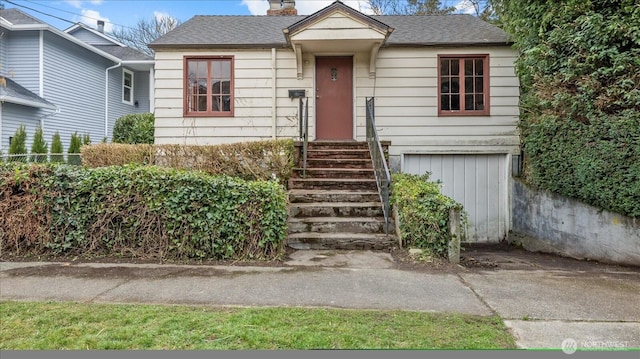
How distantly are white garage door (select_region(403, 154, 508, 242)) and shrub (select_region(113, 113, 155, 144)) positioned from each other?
8.19 m

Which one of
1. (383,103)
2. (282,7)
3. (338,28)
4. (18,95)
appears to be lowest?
(383,103)

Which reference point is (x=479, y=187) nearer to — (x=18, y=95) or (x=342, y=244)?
(x=342, y=244)

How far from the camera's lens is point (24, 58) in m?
13.4

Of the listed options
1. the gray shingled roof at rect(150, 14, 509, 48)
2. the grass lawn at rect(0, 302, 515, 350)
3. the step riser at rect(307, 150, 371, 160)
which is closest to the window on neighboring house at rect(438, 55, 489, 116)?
the gray shingled roof at rect(150, 14, 509, 48)

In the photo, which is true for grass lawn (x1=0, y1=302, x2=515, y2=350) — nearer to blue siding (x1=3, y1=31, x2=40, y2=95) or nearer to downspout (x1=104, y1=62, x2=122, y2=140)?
blue siding (x1=3, y1=31, x2=40, y2=95)

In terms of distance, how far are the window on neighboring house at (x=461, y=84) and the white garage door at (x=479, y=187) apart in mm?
1196

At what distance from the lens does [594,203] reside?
19.6ft

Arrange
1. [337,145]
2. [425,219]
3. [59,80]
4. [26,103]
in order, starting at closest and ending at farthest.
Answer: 1. [425,219]
2. [337,145]
3. [26,103]
4. [59,80]

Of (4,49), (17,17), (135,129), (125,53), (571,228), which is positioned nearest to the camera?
(571,228)

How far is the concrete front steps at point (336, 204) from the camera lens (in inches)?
226

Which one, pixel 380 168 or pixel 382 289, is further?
pixel 380 168

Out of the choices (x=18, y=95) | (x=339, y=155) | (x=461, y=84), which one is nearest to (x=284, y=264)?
(x=339, y=155)

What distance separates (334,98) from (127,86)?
13.5 metres

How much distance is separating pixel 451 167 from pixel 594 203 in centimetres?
320
